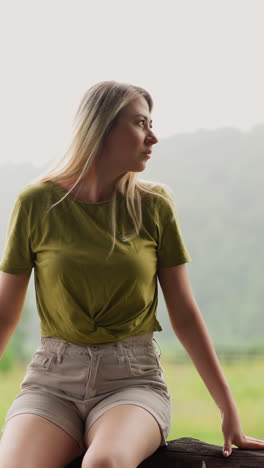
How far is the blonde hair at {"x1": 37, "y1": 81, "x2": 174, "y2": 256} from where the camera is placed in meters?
1.49

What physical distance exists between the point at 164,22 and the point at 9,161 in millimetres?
1543

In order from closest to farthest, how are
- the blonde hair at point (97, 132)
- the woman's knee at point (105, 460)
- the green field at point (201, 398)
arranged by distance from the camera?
the woman's knee at point (105, 460), the blonde hair at point (97, 132), the green field at point (201, 398)

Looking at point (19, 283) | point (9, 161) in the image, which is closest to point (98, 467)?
point (19, 283)

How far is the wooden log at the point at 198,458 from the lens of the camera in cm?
139

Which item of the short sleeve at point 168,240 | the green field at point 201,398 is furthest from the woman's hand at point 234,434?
the green field at point 201,398

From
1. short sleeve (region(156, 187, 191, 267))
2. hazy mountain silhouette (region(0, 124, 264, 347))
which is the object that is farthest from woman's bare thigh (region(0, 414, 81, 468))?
hazy mountain silhouette (region(0, 124, 264, 347))

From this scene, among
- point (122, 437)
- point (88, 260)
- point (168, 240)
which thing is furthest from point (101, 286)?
point (122, 437)

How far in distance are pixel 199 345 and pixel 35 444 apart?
1.39ft

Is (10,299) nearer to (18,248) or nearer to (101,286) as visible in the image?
(18,248)

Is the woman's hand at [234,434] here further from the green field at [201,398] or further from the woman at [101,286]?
the green field at [201,398]

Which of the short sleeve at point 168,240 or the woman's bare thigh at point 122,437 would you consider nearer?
the woman's bare thigh at point 122,437

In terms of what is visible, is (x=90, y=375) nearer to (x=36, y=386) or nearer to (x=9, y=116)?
(x=36, y=386)

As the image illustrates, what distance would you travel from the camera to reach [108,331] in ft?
4.74

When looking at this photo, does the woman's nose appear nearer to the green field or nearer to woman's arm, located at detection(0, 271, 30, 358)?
woman's arm, located at detection(0, 271, 30, 358)
